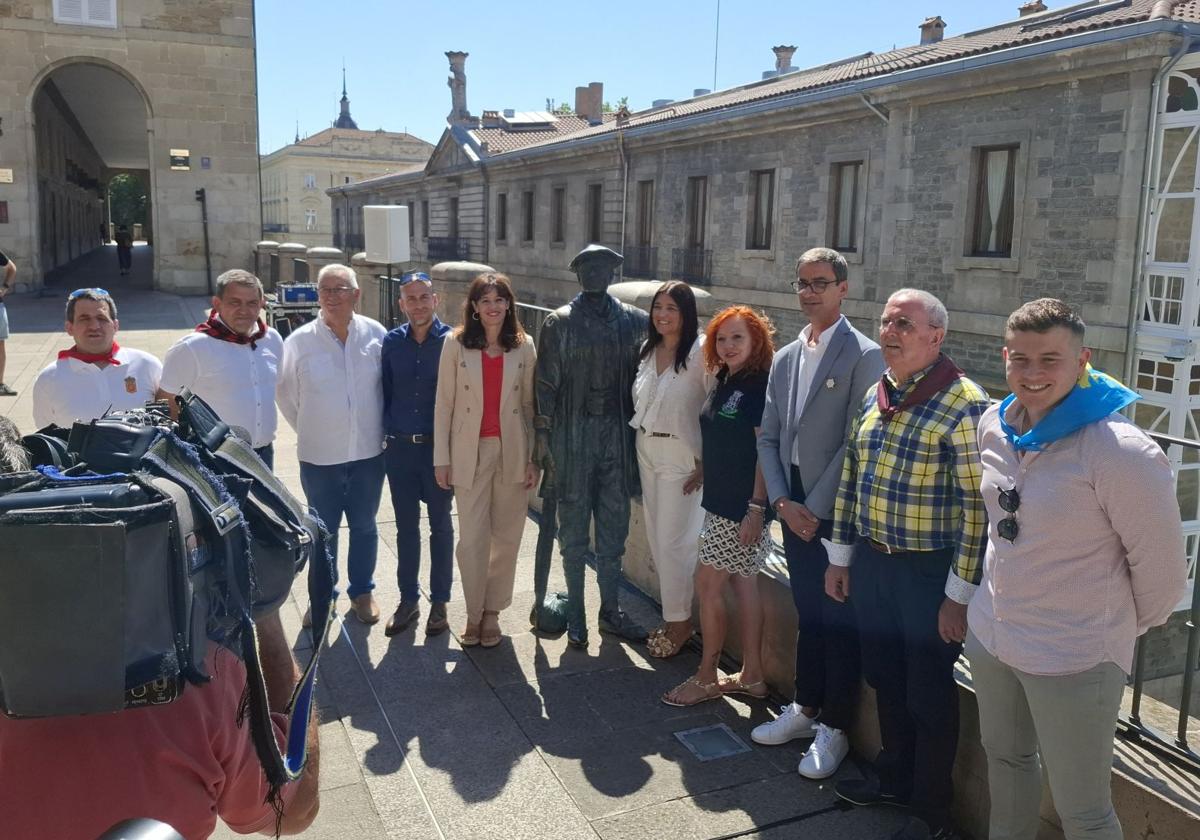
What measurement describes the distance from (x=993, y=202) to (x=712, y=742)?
17190 millimetres

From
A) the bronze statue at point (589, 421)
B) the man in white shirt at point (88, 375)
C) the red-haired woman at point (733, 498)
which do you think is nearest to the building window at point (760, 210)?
the bronze statue at point (589, 421)

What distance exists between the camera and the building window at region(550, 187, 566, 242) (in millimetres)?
33531

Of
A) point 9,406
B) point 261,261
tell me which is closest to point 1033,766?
point 9,406

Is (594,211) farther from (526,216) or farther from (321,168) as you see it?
(321,168)

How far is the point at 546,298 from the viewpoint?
35.2m

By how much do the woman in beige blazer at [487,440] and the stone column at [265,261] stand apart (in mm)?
19374

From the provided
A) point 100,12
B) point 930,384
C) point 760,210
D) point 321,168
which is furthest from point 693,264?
point 321,168

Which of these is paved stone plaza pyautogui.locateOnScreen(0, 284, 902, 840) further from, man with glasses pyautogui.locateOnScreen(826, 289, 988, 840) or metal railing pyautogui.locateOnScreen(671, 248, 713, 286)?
metal railing pyautogui.locateOnScreen(671, 248, 713, 286)

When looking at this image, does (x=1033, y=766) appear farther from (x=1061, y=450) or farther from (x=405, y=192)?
(x=405, y=192)

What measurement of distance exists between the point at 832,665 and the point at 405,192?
49.0 metres

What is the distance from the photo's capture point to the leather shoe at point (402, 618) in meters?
4.74

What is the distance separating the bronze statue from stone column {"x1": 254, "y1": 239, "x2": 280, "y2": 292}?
19.5 meters

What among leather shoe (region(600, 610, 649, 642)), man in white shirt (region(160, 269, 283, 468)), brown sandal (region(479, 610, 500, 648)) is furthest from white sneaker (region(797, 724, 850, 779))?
man in white shirt (region(160, 269, 283, 468))

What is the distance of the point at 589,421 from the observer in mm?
4547
